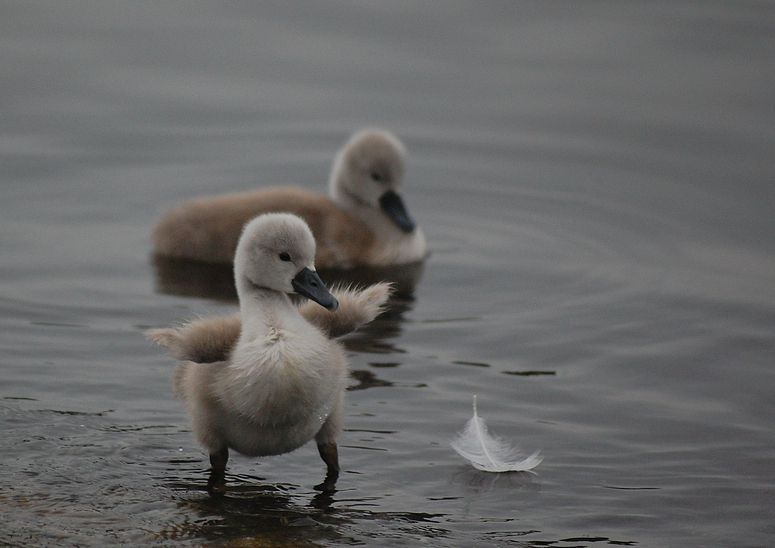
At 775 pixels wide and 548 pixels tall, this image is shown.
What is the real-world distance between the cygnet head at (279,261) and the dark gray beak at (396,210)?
3534mm

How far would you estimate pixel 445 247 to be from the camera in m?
9.51

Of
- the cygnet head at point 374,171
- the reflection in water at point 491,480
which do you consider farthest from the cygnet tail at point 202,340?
the cygnet head at point 374,171

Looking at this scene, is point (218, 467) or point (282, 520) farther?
point (218, 467)

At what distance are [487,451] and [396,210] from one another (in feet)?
12.2

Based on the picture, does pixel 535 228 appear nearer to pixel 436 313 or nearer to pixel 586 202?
pixel 586 202

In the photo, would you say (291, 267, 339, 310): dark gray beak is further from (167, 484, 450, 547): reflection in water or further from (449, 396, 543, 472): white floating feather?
(449, 396, 543, 472): white floating feather

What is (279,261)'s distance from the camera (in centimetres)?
566

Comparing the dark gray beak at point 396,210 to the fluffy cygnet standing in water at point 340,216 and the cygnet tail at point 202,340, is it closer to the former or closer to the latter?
the fluffy cygnet standing in water at point 340,216

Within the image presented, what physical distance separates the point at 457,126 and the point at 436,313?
13.1 ft

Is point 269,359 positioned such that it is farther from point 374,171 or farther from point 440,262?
point 374,171

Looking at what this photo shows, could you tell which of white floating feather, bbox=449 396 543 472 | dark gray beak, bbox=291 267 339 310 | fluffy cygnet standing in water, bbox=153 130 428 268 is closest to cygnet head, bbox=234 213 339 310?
dark gray beak, bbox=291 267 339 310

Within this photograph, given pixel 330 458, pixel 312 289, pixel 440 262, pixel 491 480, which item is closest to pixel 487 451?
pixel 491 480

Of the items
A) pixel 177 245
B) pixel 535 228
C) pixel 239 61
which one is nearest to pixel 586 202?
pixel 535 228

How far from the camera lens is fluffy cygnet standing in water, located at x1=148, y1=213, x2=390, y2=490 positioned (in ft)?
17.3
